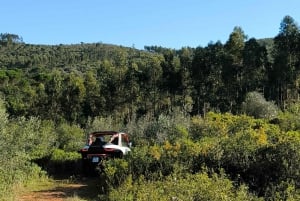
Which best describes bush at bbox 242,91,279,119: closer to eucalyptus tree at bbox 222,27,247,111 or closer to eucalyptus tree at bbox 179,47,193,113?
eucalyptus tree at bbox 222,27,247,111

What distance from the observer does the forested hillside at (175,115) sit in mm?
10133

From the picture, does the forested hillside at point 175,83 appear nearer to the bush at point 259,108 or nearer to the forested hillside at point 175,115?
the forested hillside at point 175,115

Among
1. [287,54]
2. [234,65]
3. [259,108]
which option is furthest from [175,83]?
[259,108]

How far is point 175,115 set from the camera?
32.3m

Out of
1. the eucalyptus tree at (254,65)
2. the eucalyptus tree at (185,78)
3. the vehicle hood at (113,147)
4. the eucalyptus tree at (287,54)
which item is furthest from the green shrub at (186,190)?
the eucalyptus tree at (185,78)

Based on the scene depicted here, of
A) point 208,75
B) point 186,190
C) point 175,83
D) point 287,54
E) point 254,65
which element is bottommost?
point 186,190

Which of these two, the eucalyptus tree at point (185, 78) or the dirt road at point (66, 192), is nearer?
the dirt road at point (66, 192)

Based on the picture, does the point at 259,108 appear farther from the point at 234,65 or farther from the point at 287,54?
the point at 234,65

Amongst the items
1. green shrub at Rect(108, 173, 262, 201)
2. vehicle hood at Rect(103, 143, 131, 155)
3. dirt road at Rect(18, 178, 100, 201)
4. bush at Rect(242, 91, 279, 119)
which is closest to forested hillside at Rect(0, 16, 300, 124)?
bush at Rect(242, 91, 279, 119)

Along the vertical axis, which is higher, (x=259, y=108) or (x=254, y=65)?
(x=254, y=65)

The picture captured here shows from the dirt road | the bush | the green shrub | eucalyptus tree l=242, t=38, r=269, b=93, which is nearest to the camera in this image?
the green shrub

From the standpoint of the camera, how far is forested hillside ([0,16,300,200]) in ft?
33.2

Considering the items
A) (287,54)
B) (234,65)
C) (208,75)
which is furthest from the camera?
(208,75)

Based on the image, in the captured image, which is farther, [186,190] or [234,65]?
[234,65]
